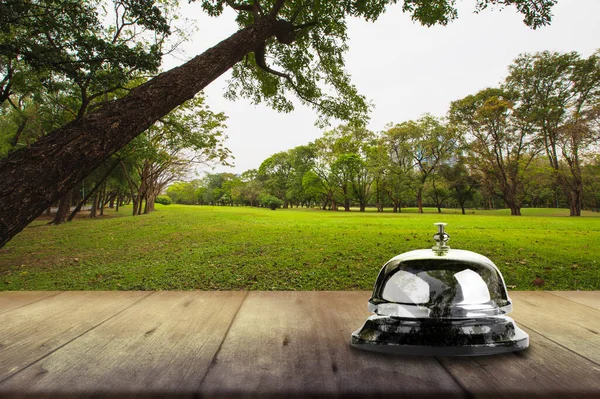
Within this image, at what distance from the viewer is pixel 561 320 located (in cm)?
212

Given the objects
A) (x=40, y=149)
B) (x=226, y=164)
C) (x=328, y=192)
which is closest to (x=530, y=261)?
(x=40, y=149)

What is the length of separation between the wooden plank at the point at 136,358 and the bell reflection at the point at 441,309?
872 mm

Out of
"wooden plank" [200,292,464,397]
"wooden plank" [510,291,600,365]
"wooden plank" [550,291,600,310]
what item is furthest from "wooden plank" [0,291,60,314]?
"wooden plank" [550,291,600,310]

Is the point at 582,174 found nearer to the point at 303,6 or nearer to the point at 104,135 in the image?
the point at 303,6

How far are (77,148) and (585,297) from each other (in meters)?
4.97

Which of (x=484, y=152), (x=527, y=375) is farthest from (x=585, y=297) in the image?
(x=484, y=152)

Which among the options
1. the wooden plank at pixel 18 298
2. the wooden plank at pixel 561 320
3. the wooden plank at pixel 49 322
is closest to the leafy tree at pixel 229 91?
the wooden plank at pixel 49 322

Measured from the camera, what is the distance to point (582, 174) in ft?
71.1

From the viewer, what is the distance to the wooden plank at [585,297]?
2699 mm

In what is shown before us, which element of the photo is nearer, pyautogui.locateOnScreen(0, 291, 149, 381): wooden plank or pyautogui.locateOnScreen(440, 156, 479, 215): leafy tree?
pyautogui.locateOnScreen(0, 291, 149, 381): wooden plank

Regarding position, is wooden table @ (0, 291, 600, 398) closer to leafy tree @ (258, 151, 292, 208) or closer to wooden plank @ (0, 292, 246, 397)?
wooden plank @ (0, 292, 246, 397)

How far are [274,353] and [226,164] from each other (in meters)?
19.1

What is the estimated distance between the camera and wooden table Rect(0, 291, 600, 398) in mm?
1143

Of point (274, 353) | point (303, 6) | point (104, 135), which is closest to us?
point (274, 353)
